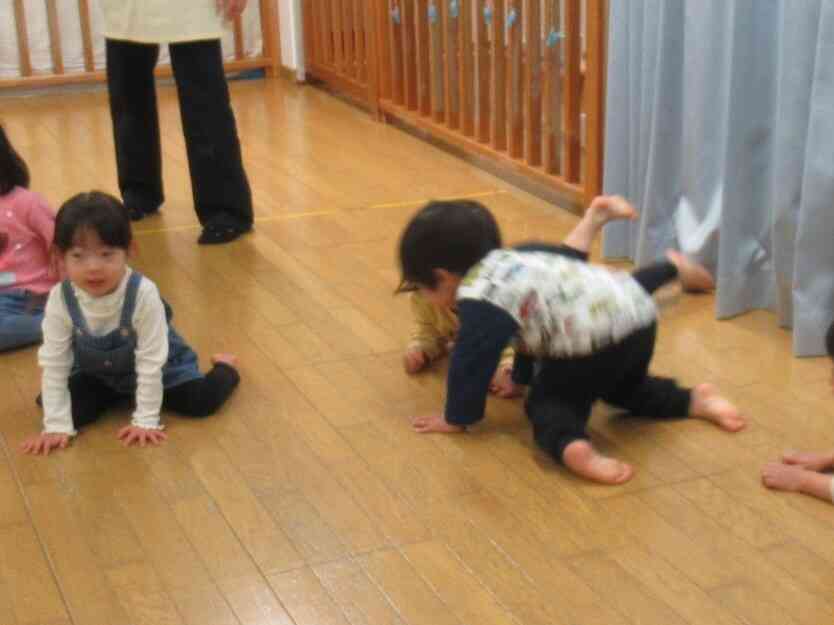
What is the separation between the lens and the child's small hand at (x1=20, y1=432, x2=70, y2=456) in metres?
2.29

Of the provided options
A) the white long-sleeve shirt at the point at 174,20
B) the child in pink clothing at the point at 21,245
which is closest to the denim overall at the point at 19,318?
the child in pink clothing at the point at 21,245

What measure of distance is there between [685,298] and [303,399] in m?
0.94

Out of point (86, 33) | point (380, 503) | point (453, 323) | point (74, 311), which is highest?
point (86, 33)

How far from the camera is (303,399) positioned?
2.48 m

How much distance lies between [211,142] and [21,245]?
0.77m

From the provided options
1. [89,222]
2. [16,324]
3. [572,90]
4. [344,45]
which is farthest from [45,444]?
[344,45]

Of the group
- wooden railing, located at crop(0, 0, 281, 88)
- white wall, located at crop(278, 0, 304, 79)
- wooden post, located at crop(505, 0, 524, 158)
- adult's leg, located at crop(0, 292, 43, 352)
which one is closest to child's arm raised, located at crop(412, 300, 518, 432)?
adult's leg, located at crop(0, 292, 43, 352)

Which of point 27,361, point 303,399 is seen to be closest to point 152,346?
point 303,399

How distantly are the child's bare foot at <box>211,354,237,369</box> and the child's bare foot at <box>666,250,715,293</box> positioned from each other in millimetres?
914

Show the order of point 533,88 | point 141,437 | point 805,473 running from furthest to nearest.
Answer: point 533,88, point 141,437, point 805,473

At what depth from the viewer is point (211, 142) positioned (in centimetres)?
347

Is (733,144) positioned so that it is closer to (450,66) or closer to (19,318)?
(19,318)

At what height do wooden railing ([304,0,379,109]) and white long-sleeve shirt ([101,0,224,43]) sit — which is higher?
white long-sleeve shirt ([101,0,224,43])

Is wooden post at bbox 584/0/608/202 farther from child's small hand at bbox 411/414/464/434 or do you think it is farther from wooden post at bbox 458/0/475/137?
child's small hand at bbox 411/414/464/434
